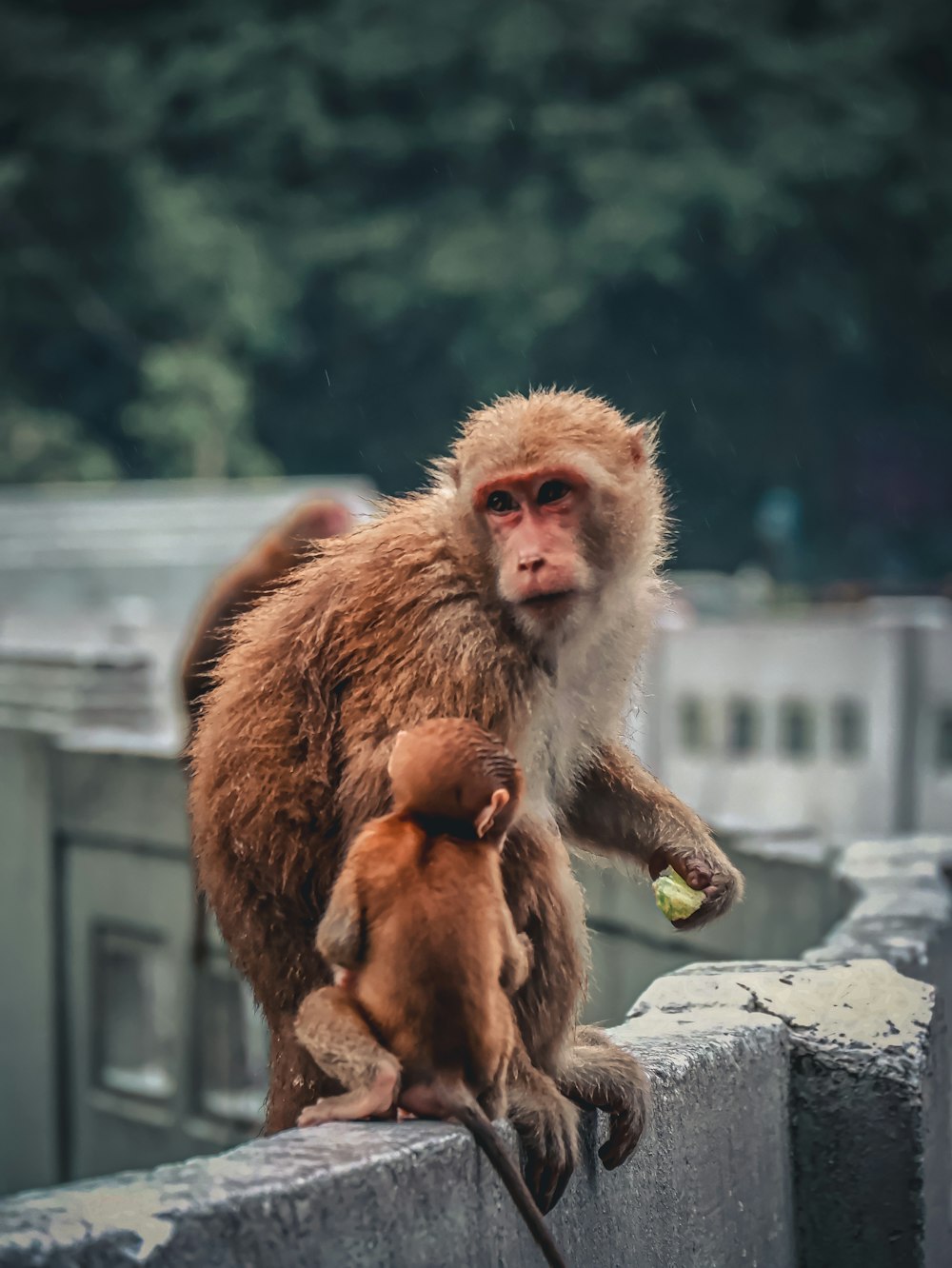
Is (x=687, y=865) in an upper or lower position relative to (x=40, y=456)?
lower

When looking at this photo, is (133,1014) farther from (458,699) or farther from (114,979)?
(458,699)

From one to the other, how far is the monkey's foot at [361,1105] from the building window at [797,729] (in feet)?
46.0

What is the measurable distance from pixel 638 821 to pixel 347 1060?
1077 mm

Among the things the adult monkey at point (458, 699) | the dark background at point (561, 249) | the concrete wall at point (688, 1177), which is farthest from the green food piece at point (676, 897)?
the dark background at point (561, 249)

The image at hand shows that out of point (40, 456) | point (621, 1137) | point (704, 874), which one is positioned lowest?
point (621, 1137)

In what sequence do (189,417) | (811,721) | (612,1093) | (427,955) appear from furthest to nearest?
(189,417) → (811,721) → (612,1093) → (427,955)

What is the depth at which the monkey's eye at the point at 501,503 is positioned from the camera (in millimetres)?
2652

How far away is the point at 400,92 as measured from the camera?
3747 cm

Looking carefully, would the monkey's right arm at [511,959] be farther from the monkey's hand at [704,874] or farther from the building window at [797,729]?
the building window at [797,729]

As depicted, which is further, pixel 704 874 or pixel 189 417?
pixel 189 417

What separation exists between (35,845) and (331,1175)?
8.60 m

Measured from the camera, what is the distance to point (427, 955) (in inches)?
83.6

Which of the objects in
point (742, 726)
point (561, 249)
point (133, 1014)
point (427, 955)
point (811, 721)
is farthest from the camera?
point (561, 249)

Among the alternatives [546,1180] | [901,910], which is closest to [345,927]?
[546,1180]
